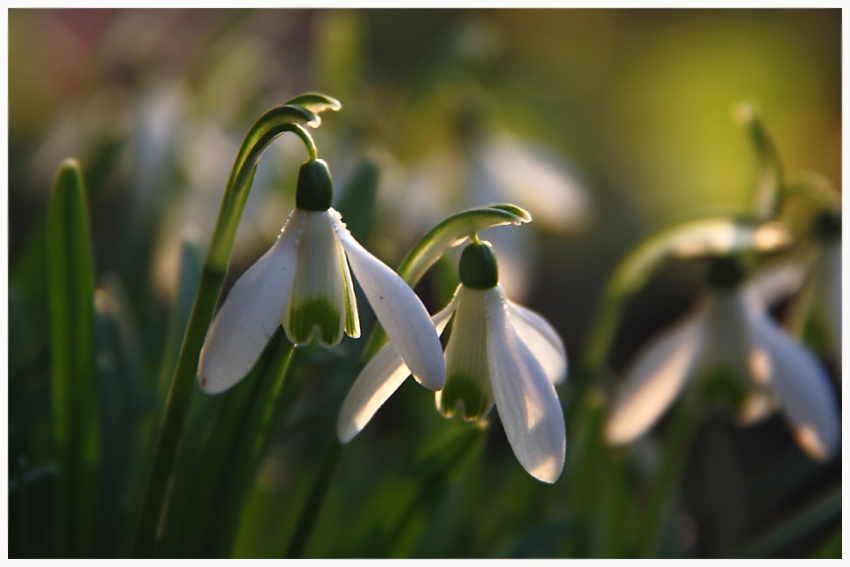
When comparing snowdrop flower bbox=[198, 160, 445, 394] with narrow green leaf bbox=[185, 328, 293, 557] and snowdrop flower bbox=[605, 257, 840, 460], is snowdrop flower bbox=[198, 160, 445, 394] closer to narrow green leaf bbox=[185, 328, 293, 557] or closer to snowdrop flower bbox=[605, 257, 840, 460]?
narrow green leaf bbox=[185, 328, 293, 557]

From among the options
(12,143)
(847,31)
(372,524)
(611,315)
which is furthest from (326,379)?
(12,143)

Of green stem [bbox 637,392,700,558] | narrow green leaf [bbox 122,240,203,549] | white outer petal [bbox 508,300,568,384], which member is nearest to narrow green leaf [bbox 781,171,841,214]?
green stem [bbox 637,392,700,558]

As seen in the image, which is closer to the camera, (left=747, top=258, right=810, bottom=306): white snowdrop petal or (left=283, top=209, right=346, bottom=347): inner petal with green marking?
(left=283, top=209, right=346, bottom=347): inner petal with green marking

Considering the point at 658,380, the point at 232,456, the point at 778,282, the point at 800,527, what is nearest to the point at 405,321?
the point at 232,456

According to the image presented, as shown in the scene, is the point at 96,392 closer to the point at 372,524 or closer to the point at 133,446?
the point at 133,446

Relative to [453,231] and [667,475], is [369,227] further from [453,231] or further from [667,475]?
[667,475]

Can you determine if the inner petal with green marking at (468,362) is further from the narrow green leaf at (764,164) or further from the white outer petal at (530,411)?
the narrow green leaf at (764,164)

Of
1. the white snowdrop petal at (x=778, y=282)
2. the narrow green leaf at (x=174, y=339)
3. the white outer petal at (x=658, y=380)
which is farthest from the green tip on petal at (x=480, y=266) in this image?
the white snowdrop petal at (x=778, y=282)
